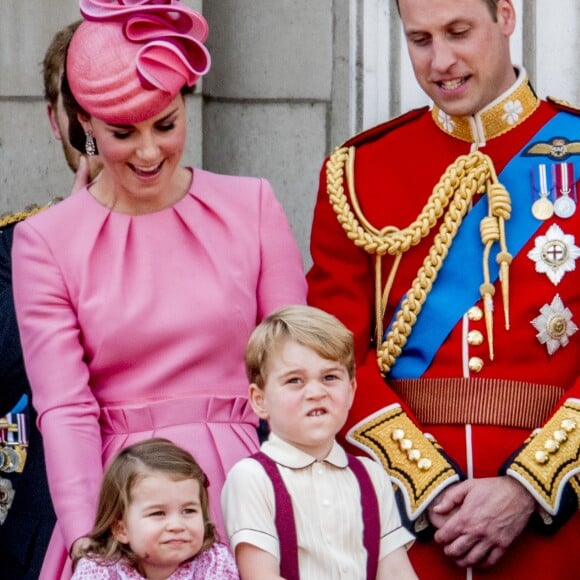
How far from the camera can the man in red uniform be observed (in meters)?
4.32

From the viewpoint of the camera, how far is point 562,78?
5453 mm

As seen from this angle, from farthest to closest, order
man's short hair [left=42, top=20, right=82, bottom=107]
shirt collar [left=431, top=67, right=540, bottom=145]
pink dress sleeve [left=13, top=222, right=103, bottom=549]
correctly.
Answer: man's short hair [left=42, top=20, right=82, bottom=107] < shirt collar [left=431, top=67, right=540, bottom=145] < pink dress sleeve [left=13, top=222, right=103, bottom=549]

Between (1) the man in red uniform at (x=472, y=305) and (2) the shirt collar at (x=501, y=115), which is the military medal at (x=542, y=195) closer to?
(1) the man in red uniform at (x=472, y=305)

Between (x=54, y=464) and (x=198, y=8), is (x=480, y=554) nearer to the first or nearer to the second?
(x=54, y=464)

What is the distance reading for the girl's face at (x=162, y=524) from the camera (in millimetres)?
3887

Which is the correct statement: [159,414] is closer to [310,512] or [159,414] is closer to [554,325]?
[310,512]

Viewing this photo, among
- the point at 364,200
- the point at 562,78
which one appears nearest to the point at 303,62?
the point at 562,78

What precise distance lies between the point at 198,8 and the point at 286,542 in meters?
2.17

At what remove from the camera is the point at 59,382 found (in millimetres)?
4219

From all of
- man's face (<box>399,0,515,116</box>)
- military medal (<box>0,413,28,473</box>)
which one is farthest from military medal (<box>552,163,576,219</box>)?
military medal (<box>0,413,28,473</box>)

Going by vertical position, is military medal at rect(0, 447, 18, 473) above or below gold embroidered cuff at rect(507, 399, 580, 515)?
below

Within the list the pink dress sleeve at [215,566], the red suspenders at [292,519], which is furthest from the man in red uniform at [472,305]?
the pink dress sleeve at [215,566]

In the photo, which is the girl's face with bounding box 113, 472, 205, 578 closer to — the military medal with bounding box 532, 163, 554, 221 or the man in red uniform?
the man in red uniform

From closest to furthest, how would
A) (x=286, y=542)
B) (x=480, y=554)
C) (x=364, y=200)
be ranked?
(x=286, y=542), (x=480, y=554), (x=364, y=200)
